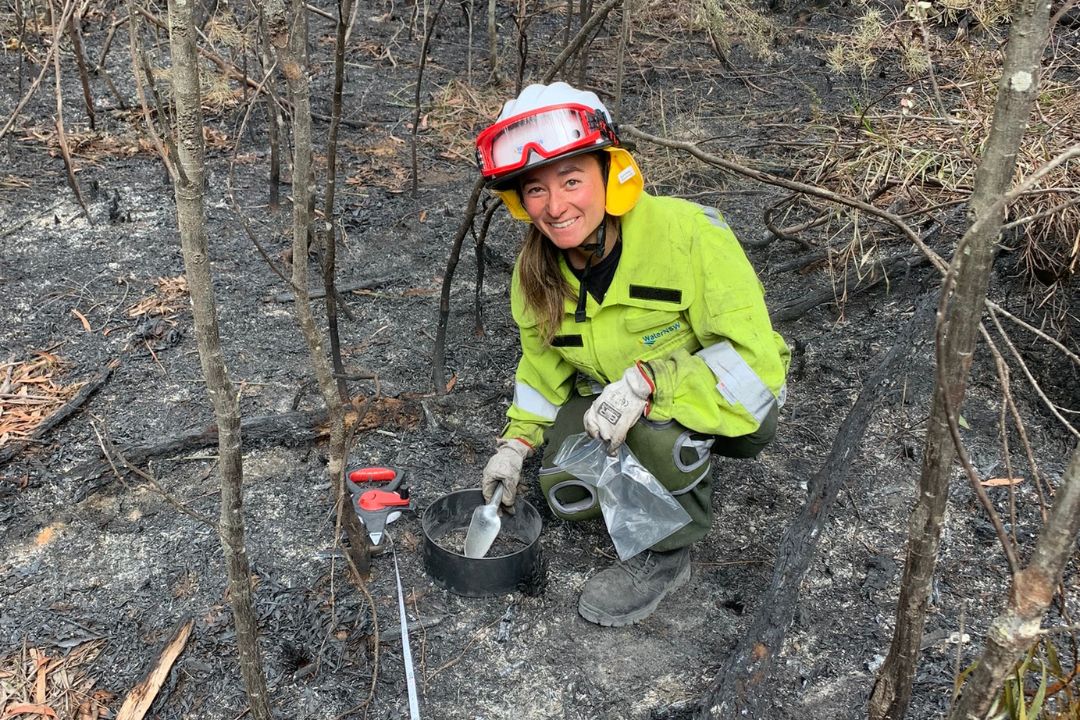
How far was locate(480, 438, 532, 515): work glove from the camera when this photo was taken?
2.56m

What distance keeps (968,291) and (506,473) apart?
152 cm

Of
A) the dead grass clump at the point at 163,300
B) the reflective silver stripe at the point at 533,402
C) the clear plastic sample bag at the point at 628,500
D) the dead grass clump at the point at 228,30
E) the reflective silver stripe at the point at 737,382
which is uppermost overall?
the dead grass clump at the point at 228,30

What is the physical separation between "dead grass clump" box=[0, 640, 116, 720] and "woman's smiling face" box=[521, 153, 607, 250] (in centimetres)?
156

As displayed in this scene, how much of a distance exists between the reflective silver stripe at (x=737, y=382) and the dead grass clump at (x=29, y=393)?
2177 millimetres

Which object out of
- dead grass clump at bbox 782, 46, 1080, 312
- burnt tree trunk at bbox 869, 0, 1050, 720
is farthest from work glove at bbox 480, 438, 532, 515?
dead grass clump at bbox 782, 46, 1080, 312

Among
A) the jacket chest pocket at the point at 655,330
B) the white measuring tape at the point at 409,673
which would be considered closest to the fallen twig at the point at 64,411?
the white measuring tape at the point at 409,673

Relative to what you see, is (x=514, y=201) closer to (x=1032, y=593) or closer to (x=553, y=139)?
(x=553, y=139)

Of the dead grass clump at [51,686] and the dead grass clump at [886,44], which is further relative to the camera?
the dead grass clump at [886,44]

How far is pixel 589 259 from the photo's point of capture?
2.50 m

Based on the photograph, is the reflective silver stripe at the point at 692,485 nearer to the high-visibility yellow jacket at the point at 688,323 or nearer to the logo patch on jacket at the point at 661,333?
the high-visibility yellow jacket at the point at 688,323

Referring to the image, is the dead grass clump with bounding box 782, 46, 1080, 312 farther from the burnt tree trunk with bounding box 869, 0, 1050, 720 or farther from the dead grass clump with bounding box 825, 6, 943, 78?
the burnt tree trunk with bounding box 869, 0, 1050, 720

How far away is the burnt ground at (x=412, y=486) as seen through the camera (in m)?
2.24

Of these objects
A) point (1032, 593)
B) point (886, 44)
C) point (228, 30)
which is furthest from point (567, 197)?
point (886, 44)

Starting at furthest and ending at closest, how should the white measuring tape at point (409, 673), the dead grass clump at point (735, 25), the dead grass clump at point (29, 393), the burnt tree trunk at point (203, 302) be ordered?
1. the dead grass clump at point (735, 25)
2. the dead grass clump at point (29, 393)
3. the white measuring tape at point (409, 673)
4. the burnt tree trunk at point (203, 302)
